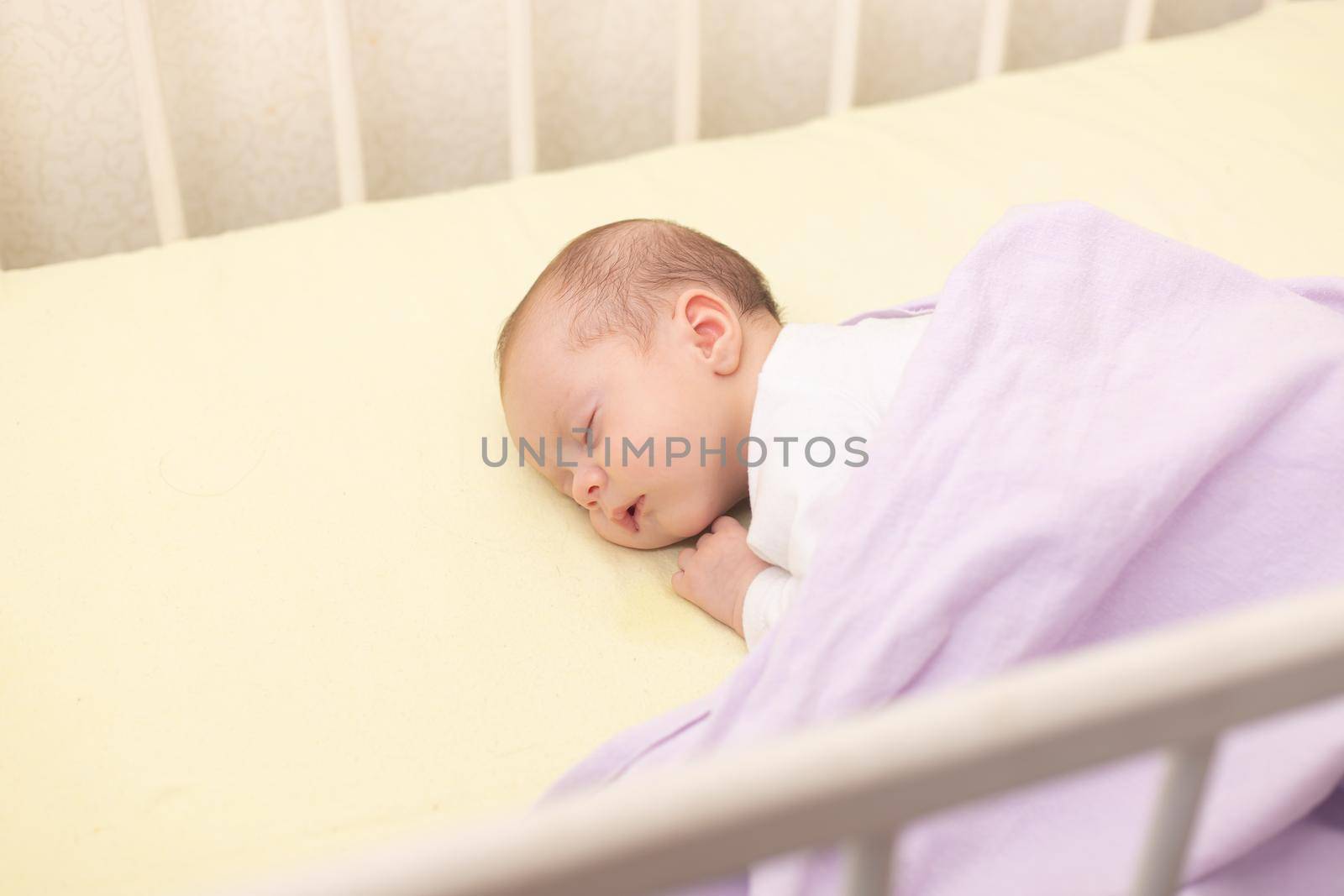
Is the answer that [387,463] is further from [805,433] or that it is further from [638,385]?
[805,433]

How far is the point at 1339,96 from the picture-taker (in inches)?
48.4

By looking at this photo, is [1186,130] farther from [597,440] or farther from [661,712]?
[661,712]

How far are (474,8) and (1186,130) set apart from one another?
689 mm

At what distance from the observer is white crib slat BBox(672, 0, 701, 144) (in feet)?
4.00

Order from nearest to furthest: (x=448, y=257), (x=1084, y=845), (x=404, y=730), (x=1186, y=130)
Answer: (x=1084, y=845) → (x=404, y=730) → (x=448, y=257) → (x=1186, y=130)

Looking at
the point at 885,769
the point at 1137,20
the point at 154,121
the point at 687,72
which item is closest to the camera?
the point at 885,769

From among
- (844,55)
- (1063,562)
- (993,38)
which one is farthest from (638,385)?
(993,38)

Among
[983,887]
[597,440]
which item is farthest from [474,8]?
[983,887]

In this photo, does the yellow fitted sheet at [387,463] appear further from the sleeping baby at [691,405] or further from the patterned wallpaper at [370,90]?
the patterned wallpaper at [370,90]

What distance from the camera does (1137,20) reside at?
1371mm

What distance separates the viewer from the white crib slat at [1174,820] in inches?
16.5

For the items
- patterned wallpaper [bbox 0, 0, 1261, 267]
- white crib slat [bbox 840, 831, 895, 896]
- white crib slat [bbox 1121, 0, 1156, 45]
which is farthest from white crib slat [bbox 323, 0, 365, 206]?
white crib slat [bbox 840, 831, 895, 896]

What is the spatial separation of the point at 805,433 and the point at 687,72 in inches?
22.5

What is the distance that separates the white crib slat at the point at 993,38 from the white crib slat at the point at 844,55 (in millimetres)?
140
